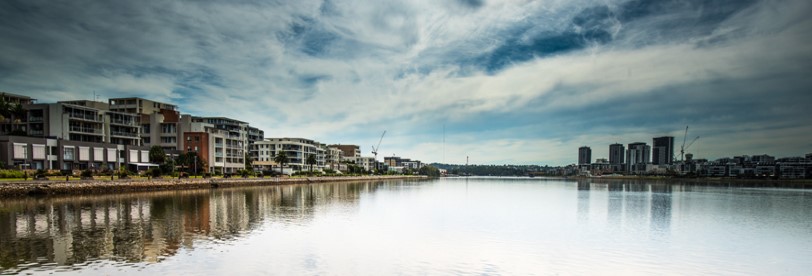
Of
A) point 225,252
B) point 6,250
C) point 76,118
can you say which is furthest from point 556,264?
point 76,118

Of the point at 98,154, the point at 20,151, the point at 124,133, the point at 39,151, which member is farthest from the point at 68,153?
the point at 124,133

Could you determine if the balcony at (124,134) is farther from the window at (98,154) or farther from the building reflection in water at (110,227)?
the building reflection in water at (110,227)

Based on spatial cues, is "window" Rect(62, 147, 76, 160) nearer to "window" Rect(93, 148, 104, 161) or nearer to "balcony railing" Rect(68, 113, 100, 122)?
"window" Rect(93, 148, 104, 161)

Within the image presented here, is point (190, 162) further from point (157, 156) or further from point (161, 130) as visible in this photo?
point (161, 130)

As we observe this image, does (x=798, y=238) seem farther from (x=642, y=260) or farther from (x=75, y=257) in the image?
(x=75, y=257)

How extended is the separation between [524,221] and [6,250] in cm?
3410

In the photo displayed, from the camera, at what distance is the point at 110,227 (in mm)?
28797

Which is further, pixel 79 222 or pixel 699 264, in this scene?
pixel 79 222

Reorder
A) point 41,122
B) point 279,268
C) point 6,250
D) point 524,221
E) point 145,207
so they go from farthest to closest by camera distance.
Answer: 1. point 41,122
2. point 145,207
3. point 524,221
4. point 6,250
5. point 279,268

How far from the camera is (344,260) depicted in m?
21.4

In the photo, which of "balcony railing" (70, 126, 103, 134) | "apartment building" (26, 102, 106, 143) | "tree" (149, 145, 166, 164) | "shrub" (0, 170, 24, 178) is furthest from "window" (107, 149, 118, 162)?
"shrub" (0, 170, 24, 178)

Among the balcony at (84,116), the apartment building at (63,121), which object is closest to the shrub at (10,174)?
the apartment building at (63,121)

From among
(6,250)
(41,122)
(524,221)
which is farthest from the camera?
(41,122)

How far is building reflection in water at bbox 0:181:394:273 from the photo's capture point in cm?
2064
